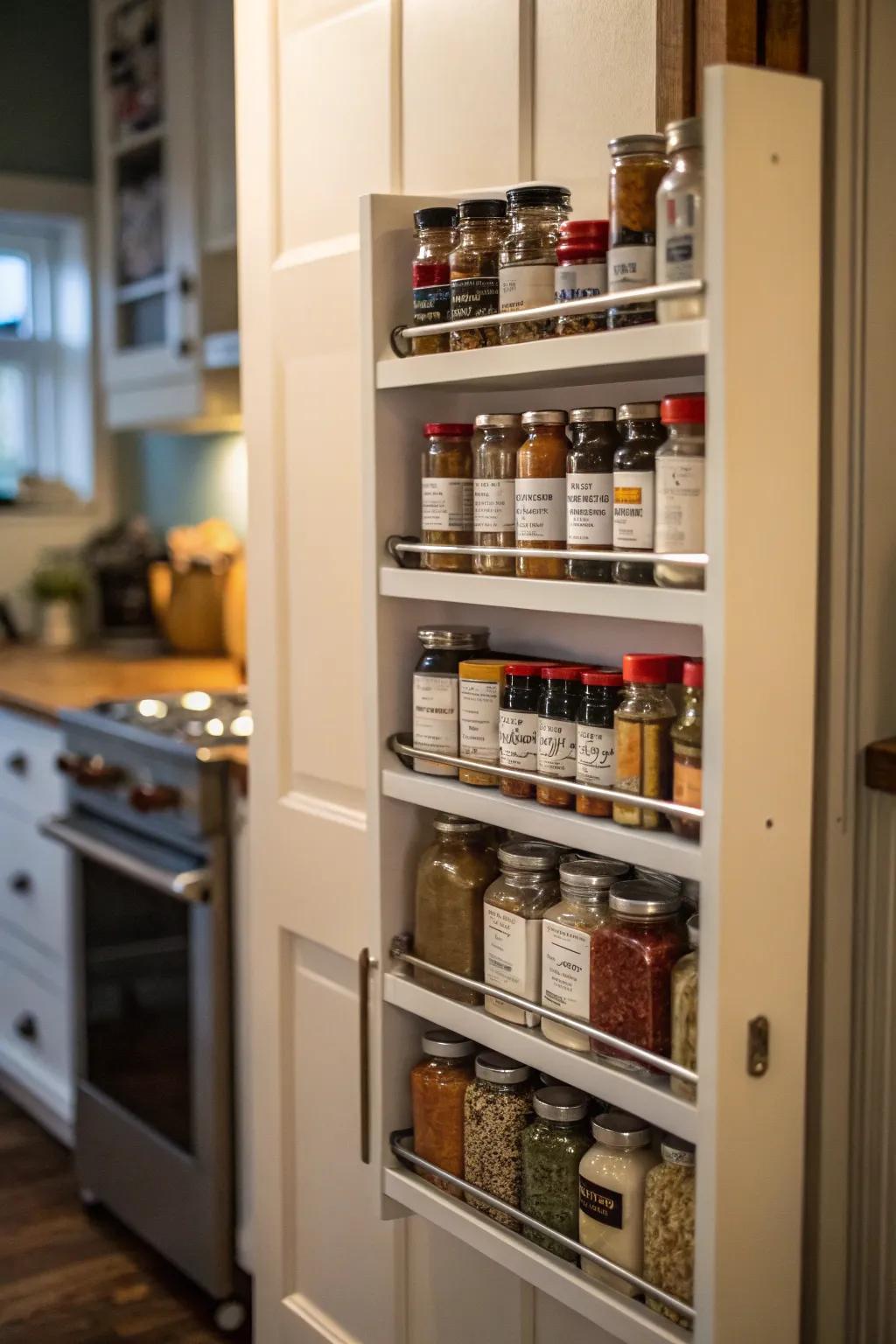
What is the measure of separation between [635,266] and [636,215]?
41mm

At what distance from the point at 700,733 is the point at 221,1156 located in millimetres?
1474

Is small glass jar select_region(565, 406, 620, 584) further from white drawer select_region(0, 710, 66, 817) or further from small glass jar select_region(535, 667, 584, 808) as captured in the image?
white drawer select_region(0, 710, 66, 817)

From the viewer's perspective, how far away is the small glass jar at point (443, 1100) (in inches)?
57.6

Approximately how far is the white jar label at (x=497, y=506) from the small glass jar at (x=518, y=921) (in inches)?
11.8

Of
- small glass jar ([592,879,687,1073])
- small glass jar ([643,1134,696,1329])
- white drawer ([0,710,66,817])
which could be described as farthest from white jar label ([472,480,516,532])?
white drawer ([0,710,66,817])

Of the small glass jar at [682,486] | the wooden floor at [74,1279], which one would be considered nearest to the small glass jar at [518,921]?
the small glass jar at [682,486]

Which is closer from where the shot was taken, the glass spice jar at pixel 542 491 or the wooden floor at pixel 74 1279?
the glass spice jar at pixel 542 491

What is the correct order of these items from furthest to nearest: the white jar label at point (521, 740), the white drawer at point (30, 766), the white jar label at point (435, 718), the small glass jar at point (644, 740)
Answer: the white drawer at point (30, 766) < the white jar label at point (435, 718) < the white jar label at point (521, 740) < the small glass jar at point (644, 740)

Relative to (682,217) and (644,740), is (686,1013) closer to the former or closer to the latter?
(644,740)

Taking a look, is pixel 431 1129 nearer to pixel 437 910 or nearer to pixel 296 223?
pixel 437 910

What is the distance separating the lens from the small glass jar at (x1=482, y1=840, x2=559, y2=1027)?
1.33 metres

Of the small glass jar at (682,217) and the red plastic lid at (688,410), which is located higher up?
the small glass jar at (682,217)

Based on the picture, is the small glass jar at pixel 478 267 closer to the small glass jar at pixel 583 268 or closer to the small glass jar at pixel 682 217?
the small glass jar at pixel 583 268

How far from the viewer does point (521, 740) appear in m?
1.33
